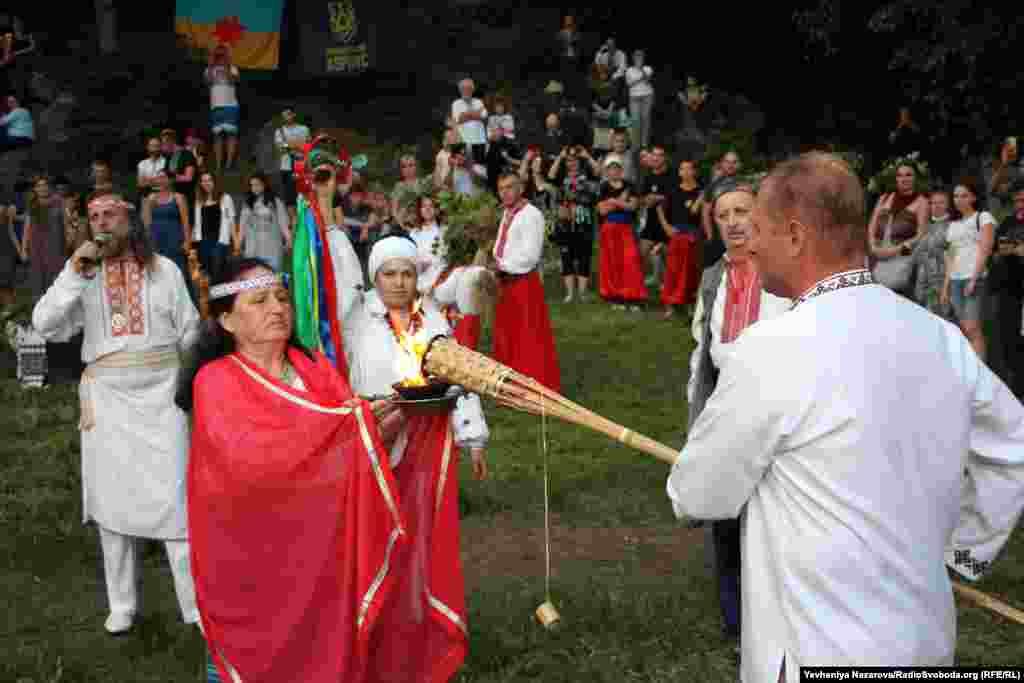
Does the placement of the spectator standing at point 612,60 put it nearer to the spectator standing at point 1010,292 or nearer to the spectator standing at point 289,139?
the spectator standing at point 289,139

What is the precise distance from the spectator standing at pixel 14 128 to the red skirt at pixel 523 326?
42.3 feet

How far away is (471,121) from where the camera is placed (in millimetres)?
19922

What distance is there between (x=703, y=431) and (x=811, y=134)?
21183mm

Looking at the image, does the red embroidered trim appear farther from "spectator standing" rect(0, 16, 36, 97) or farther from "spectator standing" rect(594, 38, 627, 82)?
"spectator standing" rect(0, 16, 36, 97)

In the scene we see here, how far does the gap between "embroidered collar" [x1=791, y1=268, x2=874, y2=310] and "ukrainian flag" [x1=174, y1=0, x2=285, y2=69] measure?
2363cm

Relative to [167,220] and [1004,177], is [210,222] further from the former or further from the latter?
[1004,177]

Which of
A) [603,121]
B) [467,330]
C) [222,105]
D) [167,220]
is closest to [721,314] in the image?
[467,330]

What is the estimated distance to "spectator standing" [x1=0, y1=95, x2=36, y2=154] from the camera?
70.0 feet

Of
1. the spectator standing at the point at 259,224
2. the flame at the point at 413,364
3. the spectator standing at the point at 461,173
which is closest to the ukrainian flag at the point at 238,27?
the spectator standing at the point at 461,173

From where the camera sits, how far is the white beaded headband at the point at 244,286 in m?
4.95

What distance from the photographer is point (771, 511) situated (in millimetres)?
2961

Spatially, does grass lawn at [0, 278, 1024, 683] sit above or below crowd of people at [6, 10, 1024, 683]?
below

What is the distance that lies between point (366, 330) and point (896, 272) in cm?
699

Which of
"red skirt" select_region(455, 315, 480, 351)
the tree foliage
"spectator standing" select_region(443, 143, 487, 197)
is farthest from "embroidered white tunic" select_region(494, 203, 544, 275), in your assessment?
the tree foliage
